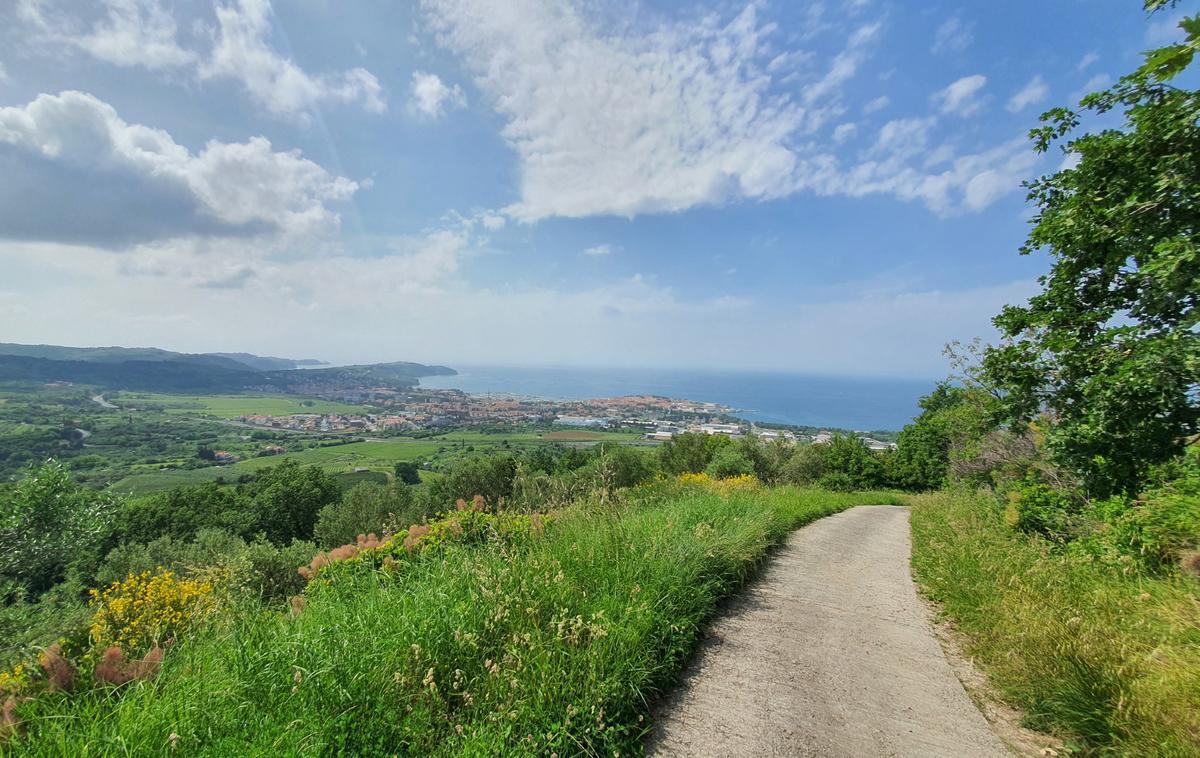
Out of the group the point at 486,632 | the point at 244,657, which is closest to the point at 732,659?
the point at 486,632

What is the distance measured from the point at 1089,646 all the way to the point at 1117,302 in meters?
6.77

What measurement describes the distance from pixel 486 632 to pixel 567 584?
806mm

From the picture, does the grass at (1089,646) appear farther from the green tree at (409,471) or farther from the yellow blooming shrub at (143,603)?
the green tree at (409,471)

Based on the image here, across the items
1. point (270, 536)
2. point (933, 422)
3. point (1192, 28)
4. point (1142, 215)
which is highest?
point (1142, 215)

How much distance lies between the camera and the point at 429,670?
8.09 ft

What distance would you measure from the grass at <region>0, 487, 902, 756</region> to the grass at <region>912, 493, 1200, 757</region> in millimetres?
2484

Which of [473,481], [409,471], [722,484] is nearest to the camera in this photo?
[722,484]

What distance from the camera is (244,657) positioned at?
2580 mm

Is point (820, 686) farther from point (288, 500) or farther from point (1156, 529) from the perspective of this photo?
point (288, 500)

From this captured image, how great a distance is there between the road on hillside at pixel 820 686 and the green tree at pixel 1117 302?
403cm

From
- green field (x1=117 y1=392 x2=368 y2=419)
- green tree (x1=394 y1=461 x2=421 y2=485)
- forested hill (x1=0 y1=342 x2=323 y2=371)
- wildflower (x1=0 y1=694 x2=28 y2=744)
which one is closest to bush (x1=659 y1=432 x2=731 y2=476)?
green tree (x1=394 y1=461 x2=421 y2=485)

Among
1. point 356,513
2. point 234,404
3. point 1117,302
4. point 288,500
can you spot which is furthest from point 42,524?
point 234,404

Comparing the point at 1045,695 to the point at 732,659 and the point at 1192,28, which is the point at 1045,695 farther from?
the point at 1192,28

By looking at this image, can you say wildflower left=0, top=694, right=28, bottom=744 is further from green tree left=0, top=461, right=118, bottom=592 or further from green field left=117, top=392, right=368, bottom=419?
green field left=117, top=392, right=368, bottom=419
